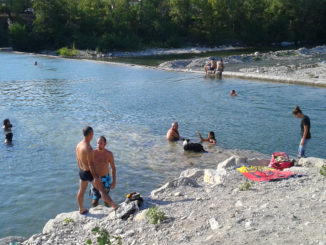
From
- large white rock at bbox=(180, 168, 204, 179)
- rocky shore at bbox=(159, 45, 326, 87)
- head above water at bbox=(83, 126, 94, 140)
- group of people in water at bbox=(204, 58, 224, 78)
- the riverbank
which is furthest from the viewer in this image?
group of people in water at bbox=(204, 58, 224, 78)

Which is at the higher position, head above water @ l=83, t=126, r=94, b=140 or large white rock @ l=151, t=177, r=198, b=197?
head above water @ l=83, t=126, r=94, b=140

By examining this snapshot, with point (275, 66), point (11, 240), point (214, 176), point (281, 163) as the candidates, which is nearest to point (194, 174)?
point (214, 176)

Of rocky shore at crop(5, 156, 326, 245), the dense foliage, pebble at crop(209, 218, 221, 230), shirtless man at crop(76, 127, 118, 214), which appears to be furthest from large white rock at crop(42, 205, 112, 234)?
the dense foliage

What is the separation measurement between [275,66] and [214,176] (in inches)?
1253

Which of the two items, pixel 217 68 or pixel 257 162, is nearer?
pixel 257 162

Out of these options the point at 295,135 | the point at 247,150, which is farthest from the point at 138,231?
the point at 295,135

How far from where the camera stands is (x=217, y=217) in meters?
6.75

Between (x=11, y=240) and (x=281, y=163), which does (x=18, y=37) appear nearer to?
(x=281, y=163)

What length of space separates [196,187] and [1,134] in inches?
392

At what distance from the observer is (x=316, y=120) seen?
17109 millimetres

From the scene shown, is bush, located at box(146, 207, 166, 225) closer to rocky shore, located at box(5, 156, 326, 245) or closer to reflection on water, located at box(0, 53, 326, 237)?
rocky shore, located at box(5, 156, 326, 245)

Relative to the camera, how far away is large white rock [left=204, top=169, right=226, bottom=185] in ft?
30.9

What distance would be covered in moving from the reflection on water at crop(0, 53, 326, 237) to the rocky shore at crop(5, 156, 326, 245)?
4.63ft

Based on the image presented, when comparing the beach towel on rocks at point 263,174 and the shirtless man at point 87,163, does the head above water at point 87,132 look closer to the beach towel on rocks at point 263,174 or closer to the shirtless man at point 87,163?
the shirtless man at point 87,163
